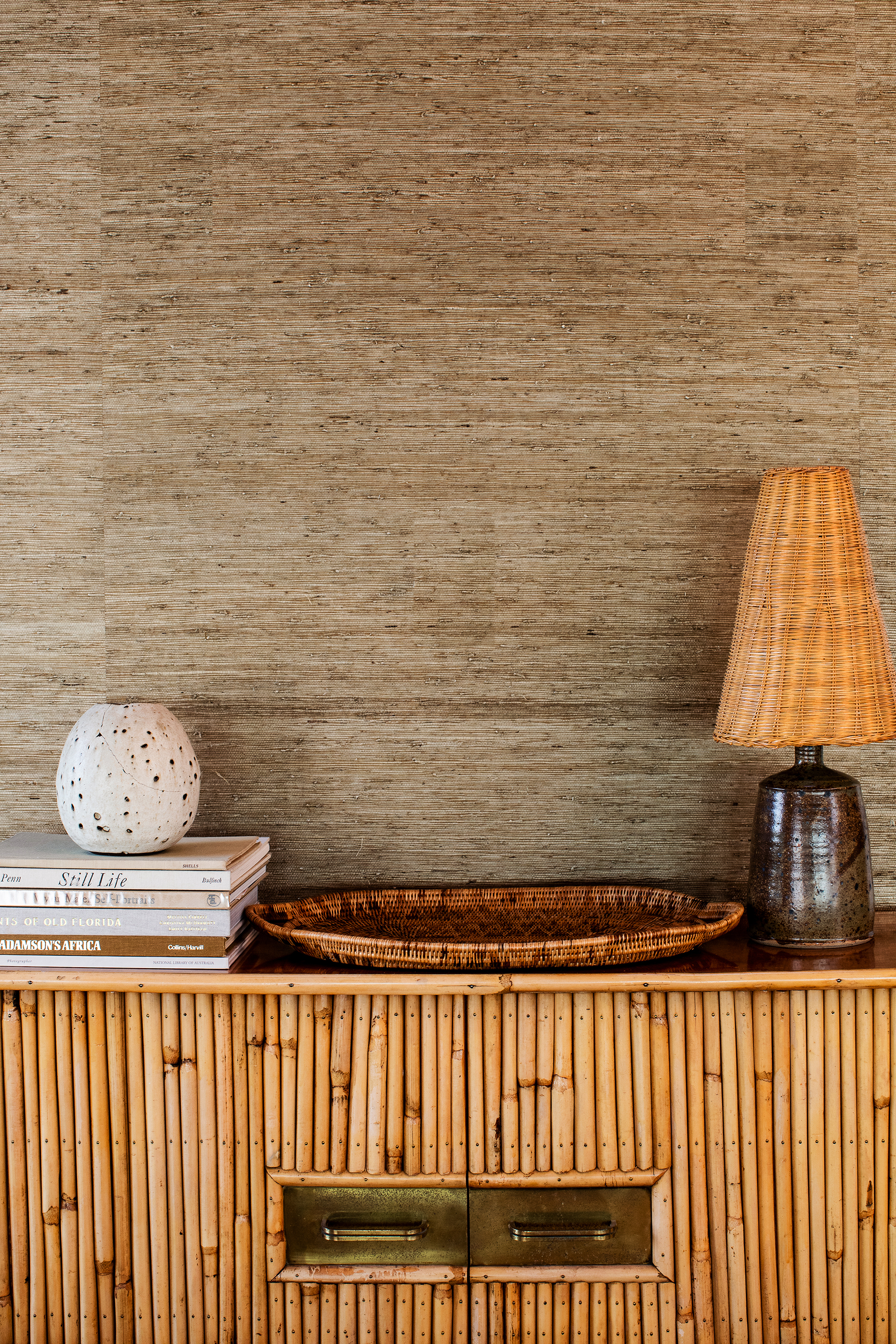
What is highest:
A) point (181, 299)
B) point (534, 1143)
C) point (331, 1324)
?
point (181, 299)

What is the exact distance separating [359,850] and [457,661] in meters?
0.34

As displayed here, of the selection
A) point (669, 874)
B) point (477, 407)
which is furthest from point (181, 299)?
point (669, 874)

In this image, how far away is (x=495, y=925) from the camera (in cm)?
136

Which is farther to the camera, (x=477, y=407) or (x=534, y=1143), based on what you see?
(x=477, y=407)

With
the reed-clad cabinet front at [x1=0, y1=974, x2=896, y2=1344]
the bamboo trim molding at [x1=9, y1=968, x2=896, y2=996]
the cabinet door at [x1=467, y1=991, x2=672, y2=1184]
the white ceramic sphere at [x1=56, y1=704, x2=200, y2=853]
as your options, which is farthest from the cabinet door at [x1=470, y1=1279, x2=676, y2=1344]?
the white ceramic sphere at [x1=56, y1=704, x2=200, y2=853]

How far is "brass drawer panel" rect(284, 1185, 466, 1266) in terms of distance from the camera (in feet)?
3.85

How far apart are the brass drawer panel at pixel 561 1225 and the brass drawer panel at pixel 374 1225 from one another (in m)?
0.03

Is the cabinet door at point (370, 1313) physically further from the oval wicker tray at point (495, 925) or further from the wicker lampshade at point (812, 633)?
the wicker lampshade at point (812, 633)

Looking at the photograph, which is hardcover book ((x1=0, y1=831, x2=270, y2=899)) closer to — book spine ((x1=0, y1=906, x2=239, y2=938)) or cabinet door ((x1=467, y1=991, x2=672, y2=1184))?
book spine ((x1=0, y1=906, x2=239, y2=938))

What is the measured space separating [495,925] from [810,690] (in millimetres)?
557

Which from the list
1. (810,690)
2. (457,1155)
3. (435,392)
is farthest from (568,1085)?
(435,392)

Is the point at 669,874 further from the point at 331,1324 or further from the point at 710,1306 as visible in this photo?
the point at 331,1324

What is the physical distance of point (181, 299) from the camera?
146 centimetres

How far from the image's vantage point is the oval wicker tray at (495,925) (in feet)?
3.84
